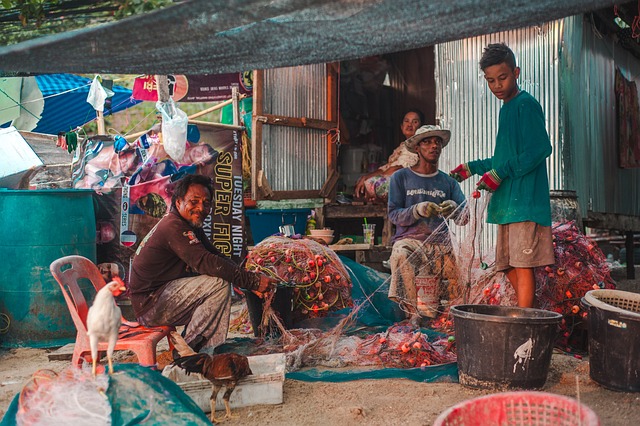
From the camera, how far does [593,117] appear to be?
878 centimetres

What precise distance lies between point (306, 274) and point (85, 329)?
2261mm

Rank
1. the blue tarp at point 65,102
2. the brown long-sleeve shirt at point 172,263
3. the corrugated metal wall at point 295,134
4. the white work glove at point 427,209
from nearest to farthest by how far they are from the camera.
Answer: the brown long-sleeve shirt at point 172,263 → the white work glove at point 427,209 → the corrugated metal wall at point 295,134 → the blue tarp at point 65,102

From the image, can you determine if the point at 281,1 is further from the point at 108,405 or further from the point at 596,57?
the point at 596,57

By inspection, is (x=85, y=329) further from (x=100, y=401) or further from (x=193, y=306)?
(x=100, y=401)

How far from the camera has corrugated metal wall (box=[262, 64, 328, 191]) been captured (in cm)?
898

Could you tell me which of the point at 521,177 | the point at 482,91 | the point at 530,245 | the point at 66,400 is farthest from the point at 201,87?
the point at 66,400

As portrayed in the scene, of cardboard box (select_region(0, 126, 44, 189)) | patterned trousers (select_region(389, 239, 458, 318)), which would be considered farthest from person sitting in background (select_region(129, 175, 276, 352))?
cardboard box (select_region(0, 126, 44, 189))

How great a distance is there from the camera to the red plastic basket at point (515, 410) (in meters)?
2.53

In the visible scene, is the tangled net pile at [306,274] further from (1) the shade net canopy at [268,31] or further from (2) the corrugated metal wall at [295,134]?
(2) the corrugated metal wall at [295,134]

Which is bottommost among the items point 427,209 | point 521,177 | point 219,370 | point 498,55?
point 219,370

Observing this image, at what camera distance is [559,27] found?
7621mm

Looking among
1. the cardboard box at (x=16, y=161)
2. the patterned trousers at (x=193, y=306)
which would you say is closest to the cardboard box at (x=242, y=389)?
the patterned trousers at (x=193, y=306)

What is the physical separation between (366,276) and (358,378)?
8.12 ft

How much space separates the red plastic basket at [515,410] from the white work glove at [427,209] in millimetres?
3256
